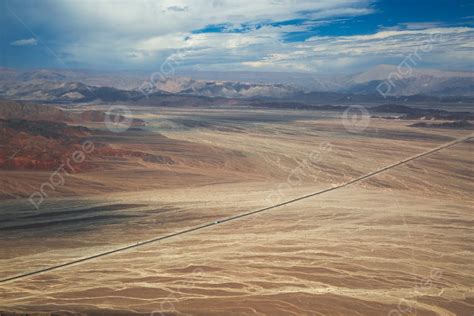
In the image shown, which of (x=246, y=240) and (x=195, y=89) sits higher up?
(x=195, y=89)

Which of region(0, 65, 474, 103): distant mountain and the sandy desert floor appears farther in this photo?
region(0, 65, 474, 103): distant mountain

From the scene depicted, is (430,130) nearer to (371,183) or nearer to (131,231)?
(371,183)

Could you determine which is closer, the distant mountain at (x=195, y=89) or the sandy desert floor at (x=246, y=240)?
the sandy desert floor at (x=246, y=240)

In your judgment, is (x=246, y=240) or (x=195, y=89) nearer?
(x=246, y=240)

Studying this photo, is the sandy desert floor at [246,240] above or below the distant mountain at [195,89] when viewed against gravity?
below

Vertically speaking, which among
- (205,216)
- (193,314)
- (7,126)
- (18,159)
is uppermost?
(7,126)

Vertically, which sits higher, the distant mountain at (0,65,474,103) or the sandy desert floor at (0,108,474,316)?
the distant mountain at (0,65,474,103)

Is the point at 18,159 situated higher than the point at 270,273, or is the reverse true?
the point at 18,159

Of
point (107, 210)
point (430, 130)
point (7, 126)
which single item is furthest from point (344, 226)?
point (430, 130)
